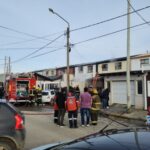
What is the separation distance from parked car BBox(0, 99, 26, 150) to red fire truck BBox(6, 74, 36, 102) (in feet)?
89.8

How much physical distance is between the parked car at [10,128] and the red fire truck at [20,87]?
27381 mm

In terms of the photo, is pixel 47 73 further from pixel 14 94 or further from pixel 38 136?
pixel 38 136

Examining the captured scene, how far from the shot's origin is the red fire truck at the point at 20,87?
121 feet

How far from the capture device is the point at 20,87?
37594 millimetres

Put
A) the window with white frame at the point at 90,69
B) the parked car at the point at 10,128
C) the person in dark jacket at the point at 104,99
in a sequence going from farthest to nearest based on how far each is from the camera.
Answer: the window with white frame at the point at 90,69, the person in dark jacket at the point at 104,99, the parked car at the point at 10,128

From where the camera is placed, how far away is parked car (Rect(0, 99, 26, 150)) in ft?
30.4

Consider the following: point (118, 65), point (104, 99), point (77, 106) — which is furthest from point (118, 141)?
point (118, 65)

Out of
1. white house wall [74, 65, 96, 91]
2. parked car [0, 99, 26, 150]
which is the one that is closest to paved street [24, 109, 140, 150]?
parked car [0, 99, 26, 150]

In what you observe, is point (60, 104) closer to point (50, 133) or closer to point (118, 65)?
point (50, 133)

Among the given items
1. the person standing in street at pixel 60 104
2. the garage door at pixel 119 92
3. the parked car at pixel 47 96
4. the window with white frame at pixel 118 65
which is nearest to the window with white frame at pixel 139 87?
the garage door at pixel 119 92

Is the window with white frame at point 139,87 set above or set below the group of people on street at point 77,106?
above

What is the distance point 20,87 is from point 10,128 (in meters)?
28.4

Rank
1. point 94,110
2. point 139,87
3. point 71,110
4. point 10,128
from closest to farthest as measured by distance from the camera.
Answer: point 10,128
point 71,110
point 94,110
point 139,87

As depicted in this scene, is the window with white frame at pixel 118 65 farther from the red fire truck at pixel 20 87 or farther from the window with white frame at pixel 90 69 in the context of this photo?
the red fire truck at pixel 20 87
